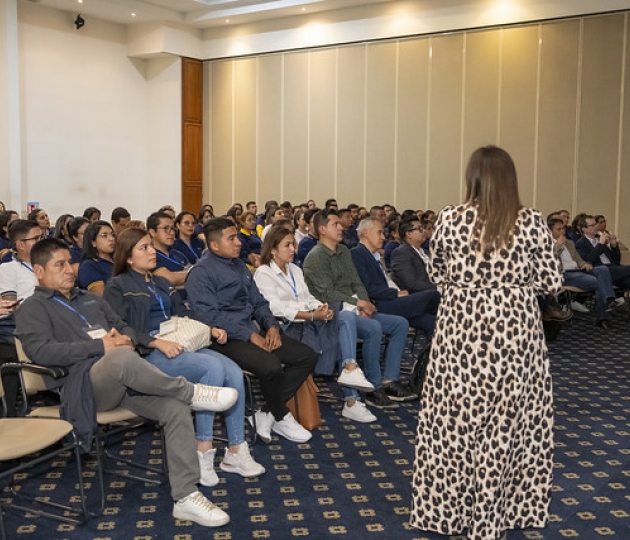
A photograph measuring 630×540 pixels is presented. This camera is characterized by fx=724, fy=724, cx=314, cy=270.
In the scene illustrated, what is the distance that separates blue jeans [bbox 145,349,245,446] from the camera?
3742mm

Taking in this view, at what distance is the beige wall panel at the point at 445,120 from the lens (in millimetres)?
12875

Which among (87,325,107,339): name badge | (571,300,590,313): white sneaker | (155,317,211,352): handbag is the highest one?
(87,325,107,339): name badge

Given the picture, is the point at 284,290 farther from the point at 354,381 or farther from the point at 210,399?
the point at 210,399

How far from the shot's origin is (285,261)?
482cm

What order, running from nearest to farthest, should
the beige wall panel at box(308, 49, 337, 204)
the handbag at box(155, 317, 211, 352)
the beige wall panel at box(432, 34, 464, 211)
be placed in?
the handbag at box(155, 317, 211, 352), the beige wall panel at box(432, 34, 464, 211), the beige wall panel at box(308, 49, 337, 204)

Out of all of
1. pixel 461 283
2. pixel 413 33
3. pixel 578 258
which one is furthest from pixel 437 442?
pixel 413 33

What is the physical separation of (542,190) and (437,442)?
33.1ft

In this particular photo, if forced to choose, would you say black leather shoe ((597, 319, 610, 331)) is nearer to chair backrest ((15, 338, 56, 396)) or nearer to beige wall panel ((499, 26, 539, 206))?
beige wall panel ((499, 26, 539, 206))

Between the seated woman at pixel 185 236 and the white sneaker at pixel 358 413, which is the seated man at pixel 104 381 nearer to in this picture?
the white sneaker at pixel 358 413

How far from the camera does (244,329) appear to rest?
431 centimetres

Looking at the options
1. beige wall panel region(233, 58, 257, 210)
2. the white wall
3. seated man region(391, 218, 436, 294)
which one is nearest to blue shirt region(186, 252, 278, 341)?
seated man region(391, 218, 436, 294)

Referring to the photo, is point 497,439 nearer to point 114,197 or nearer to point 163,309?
point 163,309

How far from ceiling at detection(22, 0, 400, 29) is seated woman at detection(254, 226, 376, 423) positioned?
9760mm

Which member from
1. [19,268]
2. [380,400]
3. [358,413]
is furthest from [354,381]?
[19,268]
